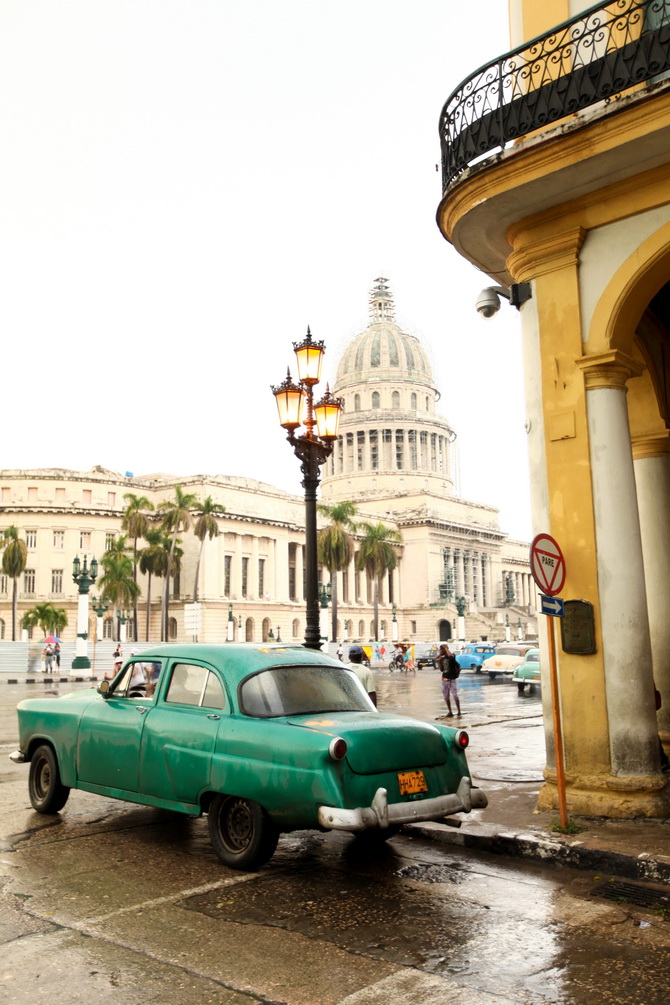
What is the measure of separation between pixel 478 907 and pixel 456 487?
11991cm

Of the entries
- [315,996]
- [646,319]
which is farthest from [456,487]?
[315,996]

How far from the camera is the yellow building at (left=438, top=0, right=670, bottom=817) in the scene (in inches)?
315

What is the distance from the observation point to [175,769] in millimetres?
6855

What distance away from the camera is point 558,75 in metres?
8.79

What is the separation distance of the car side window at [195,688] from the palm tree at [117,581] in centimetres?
6369

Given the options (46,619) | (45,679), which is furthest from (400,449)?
(45,679)

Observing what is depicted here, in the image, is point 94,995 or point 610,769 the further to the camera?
point 610,769

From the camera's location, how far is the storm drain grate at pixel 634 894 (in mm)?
5691

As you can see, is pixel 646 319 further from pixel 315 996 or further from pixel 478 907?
pixel 315 996

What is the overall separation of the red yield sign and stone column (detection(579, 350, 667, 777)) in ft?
1.60

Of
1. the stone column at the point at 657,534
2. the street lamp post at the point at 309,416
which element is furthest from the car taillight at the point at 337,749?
the street lamp post at the point at 309,416

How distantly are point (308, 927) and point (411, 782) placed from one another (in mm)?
1464

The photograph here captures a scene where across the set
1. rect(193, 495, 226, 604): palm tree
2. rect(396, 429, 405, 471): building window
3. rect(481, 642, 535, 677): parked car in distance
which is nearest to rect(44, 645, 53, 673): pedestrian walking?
rect(481, 642, 535, 677): parked car in distance

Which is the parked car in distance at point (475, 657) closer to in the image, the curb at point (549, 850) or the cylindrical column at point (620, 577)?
the cylindrical column at point (620, 577)
